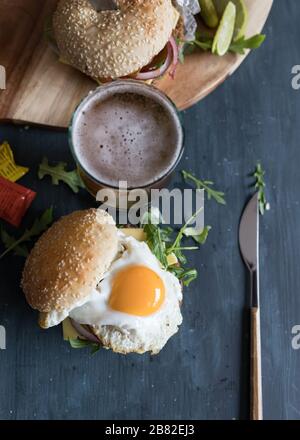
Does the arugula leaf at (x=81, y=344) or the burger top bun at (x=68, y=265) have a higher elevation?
the burger top bun at (x=68, y=265)

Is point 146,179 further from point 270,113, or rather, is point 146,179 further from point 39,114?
point 270,113

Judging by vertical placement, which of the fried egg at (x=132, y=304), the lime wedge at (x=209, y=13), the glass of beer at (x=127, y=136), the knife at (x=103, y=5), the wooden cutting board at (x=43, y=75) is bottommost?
the fried egg at (x=132, y=304)

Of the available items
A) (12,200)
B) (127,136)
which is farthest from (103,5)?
(12,200)

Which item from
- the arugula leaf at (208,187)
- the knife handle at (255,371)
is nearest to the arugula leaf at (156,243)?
the arugula leaf at (208,187)

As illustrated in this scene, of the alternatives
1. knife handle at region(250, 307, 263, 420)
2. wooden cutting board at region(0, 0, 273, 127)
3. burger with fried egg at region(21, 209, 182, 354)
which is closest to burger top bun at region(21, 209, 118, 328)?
burger with fried egg at region(21, 209, 182, 354)

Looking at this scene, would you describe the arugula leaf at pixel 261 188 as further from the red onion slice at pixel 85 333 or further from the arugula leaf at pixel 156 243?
the red onion slice at pixel 85 333

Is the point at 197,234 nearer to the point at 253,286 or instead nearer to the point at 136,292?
the point at 253,286
